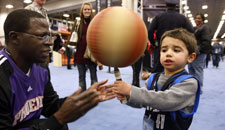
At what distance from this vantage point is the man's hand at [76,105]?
Result: 68 cm

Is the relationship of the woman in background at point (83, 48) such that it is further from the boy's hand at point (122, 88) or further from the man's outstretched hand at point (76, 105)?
the man's outstretched hand at point (76, 105)

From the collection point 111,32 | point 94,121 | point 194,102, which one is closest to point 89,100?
point 111,32

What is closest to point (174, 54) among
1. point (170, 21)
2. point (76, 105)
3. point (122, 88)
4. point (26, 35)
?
point (122, 88)

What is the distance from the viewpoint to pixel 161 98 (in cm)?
90

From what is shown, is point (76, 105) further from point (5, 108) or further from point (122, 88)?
point (5, 108)

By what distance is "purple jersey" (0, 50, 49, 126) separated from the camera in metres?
0.85

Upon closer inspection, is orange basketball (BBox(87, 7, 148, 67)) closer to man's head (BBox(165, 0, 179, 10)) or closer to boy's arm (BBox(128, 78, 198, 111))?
boy's arm (BBox(128, 78, 198, 111))

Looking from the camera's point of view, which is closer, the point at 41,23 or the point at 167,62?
the point at 41,23

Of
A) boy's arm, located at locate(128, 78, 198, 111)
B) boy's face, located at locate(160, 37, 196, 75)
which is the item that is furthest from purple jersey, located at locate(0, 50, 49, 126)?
boy's face, located at locate(160, 37, 196, 75)

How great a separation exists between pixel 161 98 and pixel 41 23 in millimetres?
732

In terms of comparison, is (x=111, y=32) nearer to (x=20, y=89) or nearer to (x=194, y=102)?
(x=20, y=89)

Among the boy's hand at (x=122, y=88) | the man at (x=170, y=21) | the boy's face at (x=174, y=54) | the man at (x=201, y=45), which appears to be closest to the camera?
the boy's hand at (x=122, y=88)

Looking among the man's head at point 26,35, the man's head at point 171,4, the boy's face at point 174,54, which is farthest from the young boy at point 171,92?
the man's head at point 171,4

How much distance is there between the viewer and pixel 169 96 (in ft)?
2.99
